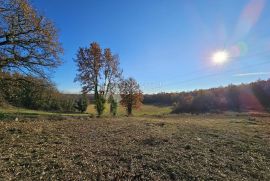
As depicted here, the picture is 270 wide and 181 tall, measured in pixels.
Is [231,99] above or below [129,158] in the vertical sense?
above

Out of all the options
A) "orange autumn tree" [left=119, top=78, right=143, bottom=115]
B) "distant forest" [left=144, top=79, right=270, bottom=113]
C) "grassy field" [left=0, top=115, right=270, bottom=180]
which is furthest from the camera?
"distant forest" [left=144, top=79, right=270, bottom=113]

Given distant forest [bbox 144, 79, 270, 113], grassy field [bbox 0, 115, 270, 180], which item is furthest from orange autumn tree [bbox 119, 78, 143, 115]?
grassy field [bbox 0, 115, 270, 180]

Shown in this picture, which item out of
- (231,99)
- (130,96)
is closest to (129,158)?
(130,96)

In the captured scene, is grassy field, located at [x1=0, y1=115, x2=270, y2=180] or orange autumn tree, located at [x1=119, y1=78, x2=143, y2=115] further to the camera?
orange autumn tree, located at [x1=119, y1=78, x2=143, y2=115]

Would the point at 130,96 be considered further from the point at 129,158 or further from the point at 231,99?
the point at 129,158

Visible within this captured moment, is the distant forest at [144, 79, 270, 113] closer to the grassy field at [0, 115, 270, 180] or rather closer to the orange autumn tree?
the orange autumn tree

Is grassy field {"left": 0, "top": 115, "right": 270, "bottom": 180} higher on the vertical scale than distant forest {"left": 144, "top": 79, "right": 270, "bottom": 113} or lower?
lower

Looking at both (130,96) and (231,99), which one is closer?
(130,96)

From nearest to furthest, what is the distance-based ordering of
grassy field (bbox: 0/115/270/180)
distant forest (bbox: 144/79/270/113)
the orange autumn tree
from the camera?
1. grassy field (bbox: 0/115/270/180)
2. the orange autumn tree
3. distant forest (bbox: 144/79/270/113)

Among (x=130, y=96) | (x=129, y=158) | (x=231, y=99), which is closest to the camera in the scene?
(x=129, y=158)

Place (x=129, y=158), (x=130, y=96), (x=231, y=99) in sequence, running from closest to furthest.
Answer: (x=129, y=158), (x=130, y=96), (x=231, y=99)

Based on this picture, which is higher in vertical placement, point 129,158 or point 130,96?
point 130,96

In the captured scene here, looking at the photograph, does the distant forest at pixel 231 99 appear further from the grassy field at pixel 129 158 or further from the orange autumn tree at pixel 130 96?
the grassy field at pixel 129 158

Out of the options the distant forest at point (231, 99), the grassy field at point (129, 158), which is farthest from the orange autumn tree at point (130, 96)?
the grassy field at point (129, 158)
